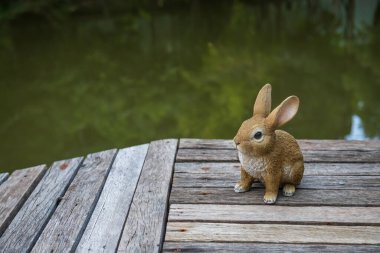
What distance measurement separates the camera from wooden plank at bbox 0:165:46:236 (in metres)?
2.21

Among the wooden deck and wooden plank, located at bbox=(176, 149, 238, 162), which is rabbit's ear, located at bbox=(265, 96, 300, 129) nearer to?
the wooden deck

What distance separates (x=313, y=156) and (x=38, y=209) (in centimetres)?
157

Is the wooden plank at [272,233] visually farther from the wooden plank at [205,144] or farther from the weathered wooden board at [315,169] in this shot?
the wooden plank at [205,144]

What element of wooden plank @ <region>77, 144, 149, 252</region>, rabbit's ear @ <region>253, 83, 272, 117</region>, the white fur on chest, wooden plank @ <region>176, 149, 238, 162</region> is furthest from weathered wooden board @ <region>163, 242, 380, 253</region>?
wooden plank @ <region>176, 149, 238, 162</region>

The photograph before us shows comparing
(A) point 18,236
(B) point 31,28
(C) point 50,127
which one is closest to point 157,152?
(A) point 18,236

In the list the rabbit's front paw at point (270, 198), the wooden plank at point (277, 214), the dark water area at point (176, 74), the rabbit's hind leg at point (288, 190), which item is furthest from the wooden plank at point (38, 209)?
the dark water area at point (176, 74)

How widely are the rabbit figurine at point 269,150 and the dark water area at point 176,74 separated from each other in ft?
10.1

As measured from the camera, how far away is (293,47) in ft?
27.7

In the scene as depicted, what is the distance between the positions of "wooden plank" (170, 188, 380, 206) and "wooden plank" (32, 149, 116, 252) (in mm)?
431

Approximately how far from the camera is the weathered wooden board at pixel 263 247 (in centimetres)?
180

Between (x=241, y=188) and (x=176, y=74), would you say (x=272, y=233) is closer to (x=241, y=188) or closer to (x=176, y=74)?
(x=241, y=188)

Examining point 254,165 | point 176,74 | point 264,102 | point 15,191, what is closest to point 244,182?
point 254,165

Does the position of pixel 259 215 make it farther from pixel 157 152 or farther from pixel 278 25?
pixel 278 25

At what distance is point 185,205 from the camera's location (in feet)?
7.07
